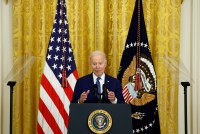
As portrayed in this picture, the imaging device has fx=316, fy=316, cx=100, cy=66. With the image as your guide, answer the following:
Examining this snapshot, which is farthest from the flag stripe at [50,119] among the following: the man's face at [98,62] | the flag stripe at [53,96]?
the man's face at [98,62]

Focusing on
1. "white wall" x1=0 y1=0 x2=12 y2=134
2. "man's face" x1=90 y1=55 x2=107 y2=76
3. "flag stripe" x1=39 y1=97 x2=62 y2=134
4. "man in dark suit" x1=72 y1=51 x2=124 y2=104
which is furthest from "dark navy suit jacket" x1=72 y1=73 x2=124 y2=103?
"white wall" x1=0 y1=0 x2=12 y2=134

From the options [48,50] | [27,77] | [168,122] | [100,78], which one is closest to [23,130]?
[27,77]

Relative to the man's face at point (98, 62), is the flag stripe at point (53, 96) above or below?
below

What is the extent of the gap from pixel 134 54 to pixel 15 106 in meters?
1.87

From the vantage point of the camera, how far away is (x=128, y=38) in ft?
14.7

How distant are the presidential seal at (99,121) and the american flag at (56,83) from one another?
6.22 ft

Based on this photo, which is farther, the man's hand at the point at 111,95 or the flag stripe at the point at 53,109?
the flag stripe at the point at 53,109

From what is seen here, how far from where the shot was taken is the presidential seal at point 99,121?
2445mm

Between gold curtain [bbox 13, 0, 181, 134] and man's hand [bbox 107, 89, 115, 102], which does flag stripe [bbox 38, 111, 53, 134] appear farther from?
man's hand [bbox 107, 89, 115, 102]

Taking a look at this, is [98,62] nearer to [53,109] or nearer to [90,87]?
[90,87]

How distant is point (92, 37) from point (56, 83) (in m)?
0.88

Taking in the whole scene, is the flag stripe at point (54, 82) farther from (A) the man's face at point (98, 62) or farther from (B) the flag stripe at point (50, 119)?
(A) the man's face at point (98, 62)

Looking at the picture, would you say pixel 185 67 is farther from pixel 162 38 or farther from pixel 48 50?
pixel 48 50

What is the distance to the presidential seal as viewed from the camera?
2445 mm
